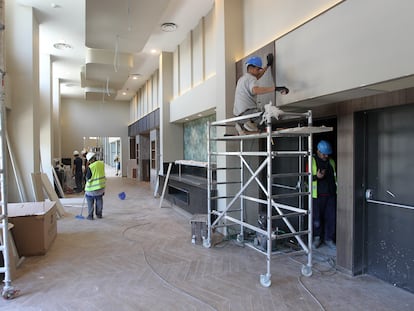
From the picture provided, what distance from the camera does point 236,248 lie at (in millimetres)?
4414

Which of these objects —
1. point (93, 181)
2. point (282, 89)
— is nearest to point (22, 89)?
point (93, 181)

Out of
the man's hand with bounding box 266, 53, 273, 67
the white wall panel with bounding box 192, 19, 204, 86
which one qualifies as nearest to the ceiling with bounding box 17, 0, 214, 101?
the white wall panel with bounding box 192, 19, 204, 86

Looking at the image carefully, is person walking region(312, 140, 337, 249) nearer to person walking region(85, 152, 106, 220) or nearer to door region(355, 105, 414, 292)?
door region(355, 105, 414, 292)

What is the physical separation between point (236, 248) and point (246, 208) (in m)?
0.85

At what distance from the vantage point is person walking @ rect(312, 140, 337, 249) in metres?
4.28

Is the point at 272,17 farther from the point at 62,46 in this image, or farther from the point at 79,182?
the point at 79,182

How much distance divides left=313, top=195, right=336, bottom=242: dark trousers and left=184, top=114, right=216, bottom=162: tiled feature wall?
287 centimetres

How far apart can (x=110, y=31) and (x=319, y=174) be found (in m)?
4.44

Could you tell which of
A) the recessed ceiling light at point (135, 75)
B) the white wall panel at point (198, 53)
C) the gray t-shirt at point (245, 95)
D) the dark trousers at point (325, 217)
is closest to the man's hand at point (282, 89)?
the gray t-shirt at point (245, 95)

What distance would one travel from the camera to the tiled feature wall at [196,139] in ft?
24.1

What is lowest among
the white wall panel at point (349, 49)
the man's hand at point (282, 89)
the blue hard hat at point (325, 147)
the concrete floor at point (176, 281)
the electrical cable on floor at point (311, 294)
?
the concrete floor at point (176, 281)

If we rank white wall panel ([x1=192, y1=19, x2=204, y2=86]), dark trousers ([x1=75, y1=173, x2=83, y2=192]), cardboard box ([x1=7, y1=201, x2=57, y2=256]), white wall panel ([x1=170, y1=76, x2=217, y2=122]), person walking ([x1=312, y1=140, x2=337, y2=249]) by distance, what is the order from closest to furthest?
cardboard box ([x1=7, y1=201, x2=57, y2=256]), person walking ([x1=312, y1=140, x2=337, y2=249]), white wall panel ([x1=170, y1=76, x2=217, y2=122]), white wall panel ([x1=192, y1=19, x2=204, y2=86]), dark trousers ([x1=75, y1=173, x2=83, y2=192])

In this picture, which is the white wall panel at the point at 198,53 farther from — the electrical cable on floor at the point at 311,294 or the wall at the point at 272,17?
the electrical cable on floor at the point at 311,294

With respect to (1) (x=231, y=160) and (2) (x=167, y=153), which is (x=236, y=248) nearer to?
(1) (x=231, y=160)
